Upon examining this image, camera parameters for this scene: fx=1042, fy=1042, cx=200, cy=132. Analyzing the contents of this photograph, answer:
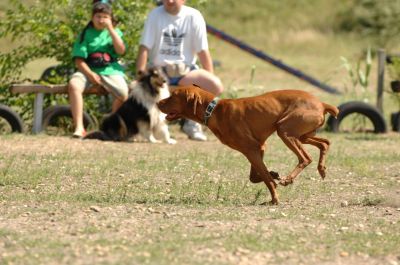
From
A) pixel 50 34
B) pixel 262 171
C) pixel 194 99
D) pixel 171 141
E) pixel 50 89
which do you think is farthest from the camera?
pixel 50 34

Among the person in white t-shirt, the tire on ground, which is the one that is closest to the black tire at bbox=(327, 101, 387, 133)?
the person in white t-shirt

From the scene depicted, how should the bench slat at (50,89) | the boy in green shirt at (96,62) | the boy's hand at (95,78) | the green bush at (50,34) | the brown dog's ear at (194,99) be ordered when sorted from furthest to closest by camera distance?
the green bush at (50,34) → the bench slat at (50,89) → the boy's hand at (95,78) → the boy in green shirt at (96,62) → the brown dog's ear at (194,99)

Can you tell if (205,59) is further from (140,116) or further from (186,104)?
(186,104)

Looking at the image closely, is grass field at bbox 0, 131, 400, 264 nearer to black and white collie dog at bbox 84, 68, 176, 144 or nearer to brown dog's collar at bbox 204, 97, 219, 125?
black and white collie dog at bbox 84, 68, 176, 144

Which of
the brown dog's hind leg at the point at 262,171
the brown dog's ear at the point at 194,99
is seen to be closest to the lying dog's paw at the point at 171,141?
the brown dog's ear at the point at 194,99

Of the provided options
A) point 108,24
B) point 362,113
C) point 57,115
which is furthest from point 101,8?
point 362,113

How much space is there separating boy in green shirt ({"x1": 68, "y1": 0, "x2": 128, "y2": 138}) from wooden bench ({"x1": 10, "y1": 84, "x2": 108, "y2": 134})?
3.6 inches

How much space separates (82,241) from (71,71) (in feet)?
23.0

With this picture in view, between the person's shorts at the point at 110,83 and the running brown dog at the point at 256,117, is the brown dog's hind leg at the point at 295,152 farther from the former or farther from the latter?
the person's shorts at the point at 110,83

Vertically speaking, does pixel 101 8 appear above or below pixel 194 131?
above

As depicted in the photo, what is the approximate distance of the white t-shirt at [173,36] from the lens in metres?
12.5

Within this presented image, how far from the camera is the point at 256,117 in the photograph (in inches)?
322

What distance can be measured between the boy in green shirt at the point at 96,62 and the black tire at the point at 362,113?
3.01 meters

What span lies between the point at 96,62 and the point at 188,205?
4780 mm
